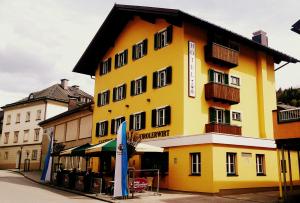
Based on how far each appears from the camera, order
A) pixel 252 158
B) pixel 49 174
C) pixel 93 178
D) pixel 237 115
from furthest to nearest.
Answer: pixel 49 174
pixel 237 115
pixel 252 158
pixel 93 178

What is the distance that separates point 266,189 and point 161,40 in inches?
461

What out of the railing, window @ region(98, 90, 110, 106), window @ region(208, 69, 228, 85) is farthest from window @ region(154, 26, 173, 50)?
the railing

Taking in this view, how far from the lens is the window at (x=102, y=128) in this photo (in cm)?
2949

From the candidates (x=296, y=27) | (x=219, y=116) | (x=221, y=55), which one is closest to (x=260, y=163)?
(x=219, y=116)

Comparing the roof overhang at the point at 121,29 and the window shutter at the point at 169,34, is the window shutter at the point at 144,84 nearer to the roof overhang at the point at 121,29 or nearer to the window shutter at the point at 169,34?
the window shutter at the point at 169,34

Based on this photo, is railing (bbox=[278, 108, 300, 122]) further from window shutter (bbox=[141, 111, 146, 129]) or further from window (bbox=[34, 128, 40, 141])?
window (bbox=[34, 128, 40, 141])

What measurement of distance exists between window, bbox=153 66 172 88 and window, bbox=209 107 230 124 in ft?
10.7

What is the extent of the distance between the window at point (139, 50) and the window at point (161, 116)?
493cm

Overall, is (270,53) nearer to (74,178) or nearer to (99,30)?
(99,30)

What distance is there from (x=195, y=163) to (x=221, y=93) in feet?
16.7

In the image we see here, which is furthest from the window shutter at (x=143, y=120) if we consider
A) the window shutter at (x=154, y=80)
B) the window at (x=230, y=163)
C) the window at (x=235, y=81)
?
the window at (x=230, y=163)

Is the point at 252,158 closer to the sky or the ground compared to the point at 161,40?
closer to the ground

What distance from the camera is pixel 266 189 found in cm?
2094

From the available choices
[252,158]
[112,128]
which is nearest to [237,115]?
[252,158]
